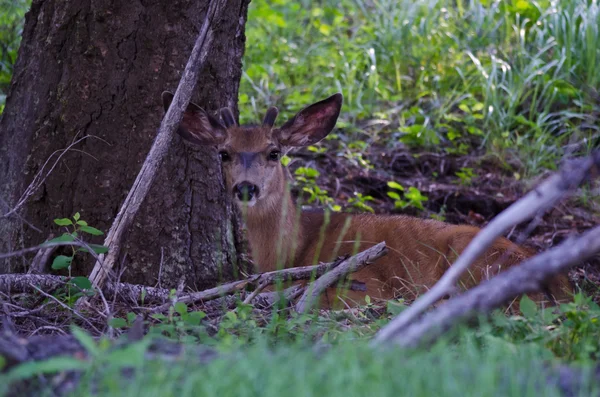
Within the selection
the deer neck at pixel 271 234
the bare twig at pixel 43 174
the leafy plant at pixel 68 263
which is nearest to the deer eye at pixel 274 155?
the deer neck at pixel 271 234

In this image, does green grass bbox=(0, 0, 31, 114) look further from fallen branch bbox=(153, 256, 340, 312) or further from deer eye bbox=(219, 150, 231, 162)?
fallen branch bbox=(153, 256, 340, 312)

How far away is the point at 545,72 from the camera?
8.10 metres

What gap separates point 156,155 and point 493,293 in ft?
7.34

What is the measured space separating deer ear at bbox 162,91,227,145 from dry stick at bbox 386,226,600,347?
2.72 metres

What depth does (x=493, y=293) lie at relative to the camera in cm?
262

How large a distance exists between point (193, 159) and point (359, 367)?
2.98m

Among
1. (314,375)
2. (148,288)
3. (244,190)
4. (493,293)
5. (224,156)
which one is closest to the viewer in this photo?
(314,375)

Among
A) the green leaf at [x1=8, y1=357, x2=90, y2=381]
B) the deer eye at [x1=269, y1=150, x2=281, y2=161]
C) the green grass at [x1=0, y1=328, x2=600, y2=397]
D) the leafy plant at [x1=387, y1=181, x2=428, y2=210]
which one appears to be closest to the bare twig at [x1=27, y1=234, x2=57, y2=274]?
the deer eye at [x1=269, y1=150, x2=281, y2=161]

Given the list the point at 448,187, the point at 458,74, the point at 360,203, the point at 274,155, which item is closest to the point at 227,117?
the point at 274,155

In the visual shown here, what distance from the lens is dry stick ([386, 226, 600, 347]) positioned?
2557 mm

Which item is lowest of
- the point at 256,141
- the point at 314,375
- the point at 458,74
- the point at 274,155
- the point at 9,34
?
the point at 314,375

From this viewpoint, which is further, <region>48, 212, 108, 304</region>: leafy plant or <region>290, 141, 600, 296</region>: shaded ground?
<region>290, 141, 600, 296</region>: shaded ground

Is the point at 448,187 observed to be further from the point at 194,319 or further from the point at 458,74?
the point at 194,319

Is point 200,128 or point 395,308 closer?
point 395,308
